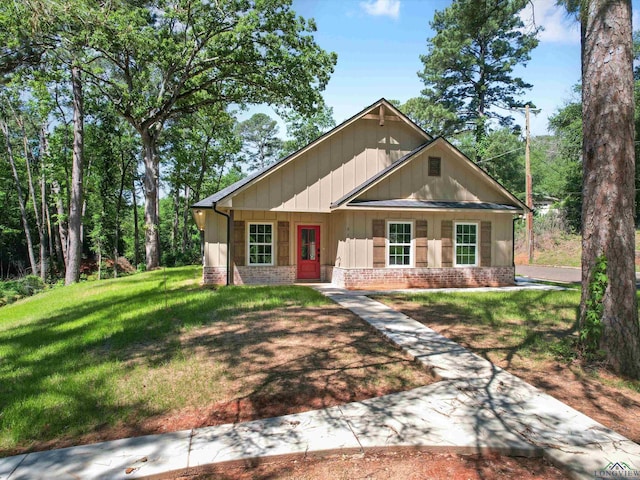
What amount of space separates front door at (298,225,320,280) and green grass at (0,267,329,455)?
2533 mm

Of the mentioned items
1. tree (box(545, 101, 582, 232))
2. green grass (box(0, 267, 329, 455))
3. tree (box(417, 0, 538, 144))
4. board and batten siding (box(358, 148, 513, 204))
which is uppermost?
tree (box(417, 0, 538, 144))

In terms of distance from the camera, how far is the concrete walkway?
3.22m

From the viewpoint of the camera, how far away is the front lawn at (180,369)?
4.14m

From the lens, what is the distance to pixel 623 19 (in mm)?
5227

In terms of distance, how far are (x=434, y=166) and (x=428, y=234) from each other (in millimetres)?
2452

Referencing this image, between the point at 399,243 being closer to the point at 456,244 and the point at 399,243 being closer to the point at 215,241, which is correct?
the point at 456,244

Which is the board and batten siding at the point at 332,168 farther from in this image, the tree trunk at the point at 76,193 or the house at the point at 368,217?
the tree trunk at the point at 76,193

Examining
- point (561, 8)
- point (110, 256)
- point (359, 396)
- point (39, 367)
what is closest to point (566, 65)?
point (561, 8)

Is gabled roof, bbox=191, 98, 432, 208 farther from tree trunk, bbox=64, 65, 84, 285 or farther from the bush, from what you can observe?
the bush

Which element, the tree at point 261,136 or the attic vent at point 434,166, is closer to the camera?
the attic vent at point 434,166

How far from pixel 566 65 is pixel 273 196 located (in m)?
8.72

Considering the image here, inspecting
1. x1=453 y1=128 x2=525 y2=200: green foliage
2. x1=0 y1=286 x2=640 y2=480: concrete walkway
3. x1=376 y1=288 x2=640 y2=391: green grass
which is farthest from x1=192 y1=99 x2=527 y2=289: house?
x1=453 y1=128 x2=525 y2=200: green foliage

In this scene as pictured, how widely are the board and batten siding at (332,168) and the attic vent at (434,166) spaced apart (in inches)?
58.0

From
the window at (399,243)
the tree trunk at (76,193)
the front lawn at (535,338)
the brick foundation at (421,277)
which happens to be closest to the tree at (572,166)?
the brick foundation at (421,277)
